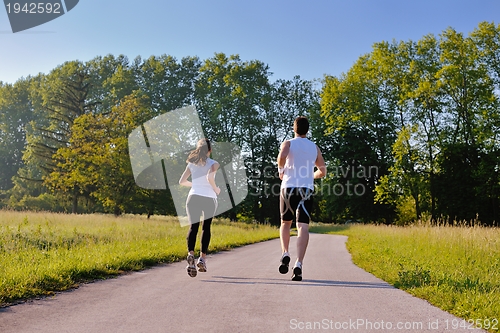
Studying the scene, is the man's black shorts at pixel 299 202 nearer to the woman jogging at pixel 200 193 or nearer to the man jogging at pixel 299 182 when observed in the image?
the man jogging at pixel 299 182

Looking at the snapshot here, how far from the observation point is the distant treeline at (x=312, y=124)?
30.7 meters

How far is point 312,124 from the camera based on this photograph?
1815 inches

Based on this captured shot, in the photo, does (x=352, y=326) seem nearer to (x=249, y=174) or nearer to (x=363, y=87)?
(x=363, y=87)

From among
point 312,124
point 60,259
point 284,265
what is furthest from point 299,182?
point 312,124

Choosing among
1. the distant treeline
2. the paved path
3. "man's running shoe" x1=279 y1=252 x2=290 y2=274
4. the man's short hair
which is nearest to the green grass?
the paved path

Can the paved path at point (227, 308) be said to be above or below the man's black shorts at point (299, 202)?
below

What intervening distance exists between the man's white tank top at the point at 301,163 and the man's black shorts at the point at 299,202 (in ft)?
0.24

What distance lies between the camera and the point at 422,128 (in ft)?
116

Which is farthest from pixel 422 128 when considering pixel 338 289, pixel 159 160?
pixel 338 289

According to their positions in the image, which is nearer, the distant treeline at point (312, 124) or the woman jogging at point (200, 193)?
the woman jogging at point (200, 193)

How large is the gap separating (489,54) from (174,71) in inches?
1204

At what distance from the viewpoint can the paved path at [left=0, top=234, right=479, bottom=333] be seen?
398 centimetres

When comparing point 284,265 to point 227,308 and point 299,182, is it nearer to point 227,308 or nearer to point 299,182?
point 299,182

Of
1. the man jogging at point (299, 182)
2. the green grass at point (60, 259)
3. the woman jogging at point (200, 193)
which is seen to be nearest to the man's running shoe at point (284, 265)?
the man jogging at point (299, 182)
